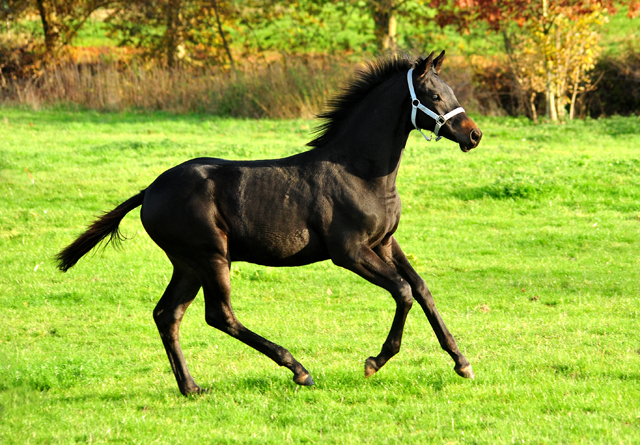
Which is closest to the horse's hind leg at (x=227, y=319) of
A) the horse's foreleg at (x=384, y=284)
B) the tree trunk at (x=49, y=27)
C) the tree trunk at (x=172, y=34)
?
the horse's foreleg at (x=384, y=284)

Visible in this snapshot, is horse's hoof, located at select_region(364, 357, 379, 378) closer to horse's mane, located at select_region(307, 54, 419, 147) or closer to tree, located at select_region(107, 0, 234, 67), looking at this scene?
horse's mane, located at select_region(307, 54, 419, 147)

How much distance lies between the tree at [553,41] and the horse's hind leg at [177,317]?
15.5 m

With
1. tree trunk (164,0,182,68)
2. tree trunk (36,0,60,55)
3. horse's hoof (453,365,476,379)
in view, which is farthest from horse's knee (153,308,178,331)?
tree trunk (36,0,60,55)

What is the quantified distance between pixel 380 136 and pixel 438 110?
1.60 feet

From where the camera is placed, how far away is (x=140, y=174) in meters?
13.6

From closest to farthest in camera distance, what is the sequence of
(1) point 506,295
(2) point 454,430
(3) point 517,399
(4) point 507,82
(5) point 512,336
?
(2) point 454,430
(3) point 517,399
(5) point 512,336
(1) point 506,295
(4) point 507,82

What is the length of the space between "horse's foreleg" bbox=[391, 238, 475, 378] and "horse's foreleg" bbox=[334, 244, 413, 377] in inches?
10.5

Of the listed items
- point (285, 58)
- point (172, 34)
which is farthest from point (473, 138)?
point (172, 34)

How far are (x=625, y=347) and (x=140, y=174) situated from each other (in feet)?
32.2

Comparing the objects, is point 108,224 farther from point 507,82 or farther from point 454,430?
point 507,82

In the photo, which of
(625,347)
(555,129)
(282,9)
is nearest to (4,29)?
(282,9)

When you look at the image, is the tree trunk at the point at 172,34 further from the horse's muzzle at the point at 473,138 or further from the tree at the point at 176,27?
the horse's muzzle at the point at 473,138

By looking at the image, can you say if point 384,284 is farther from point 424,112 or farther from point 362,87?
point 362,87

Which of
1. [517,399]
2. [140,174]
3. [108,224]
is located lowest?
[140,174]
